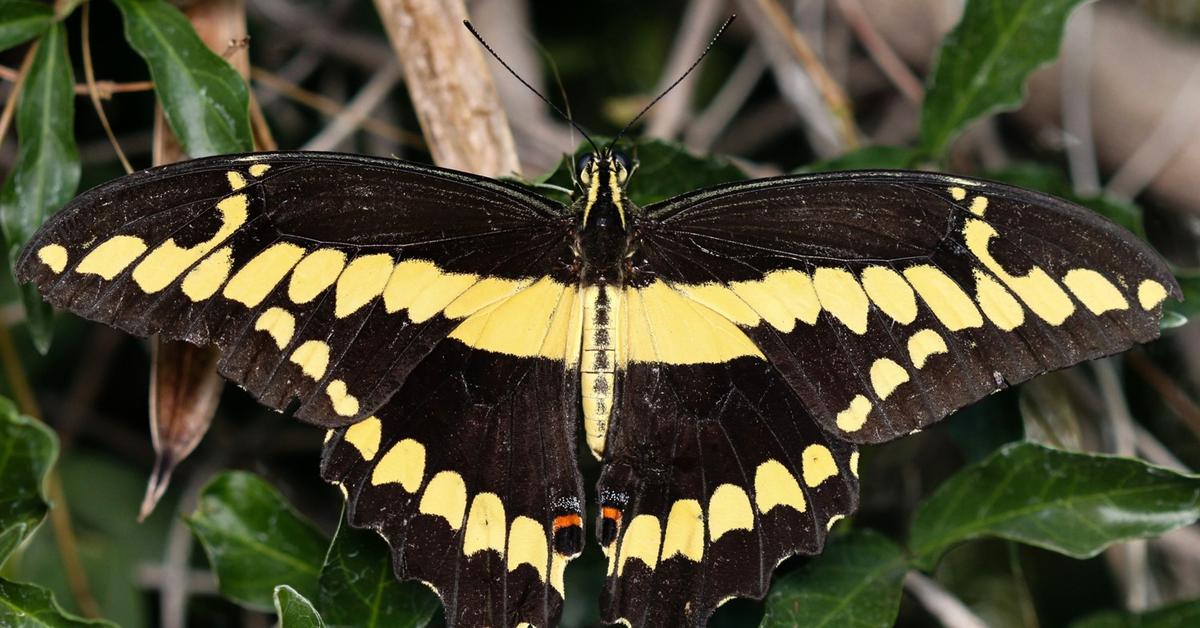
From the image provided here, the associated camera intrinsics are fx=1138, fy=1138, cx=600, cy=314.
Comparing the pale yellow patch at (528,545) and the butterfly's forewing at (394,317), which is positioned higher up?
the butterfly's forewing at (394,317)

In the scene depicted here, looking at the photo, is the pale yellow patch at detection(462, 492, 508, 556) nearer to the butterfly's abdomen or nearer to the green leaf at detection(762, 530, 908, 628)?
the butterfly's abdomen

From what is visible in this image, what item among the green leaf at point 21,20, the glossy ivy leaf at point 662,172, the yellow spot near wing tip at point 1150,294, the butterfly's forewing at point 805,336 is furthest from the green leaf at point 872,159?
the green leaf at point 21,20

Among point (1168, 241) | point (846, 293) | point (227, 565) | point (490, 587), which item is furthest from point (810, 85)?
point (227, 565)

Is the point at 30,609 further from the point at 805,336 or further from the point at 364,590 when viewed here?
the point at 805,336

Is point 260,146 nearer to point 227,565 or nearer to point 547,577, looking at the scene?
point 227,565

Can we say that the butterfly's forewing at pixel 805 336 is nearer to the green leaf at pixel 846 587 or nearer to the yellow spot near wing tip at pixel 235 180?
the green leaf at pixel 846 587

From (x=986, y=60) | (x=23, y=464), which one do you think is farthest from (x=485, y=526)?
(x=986, y=60)
